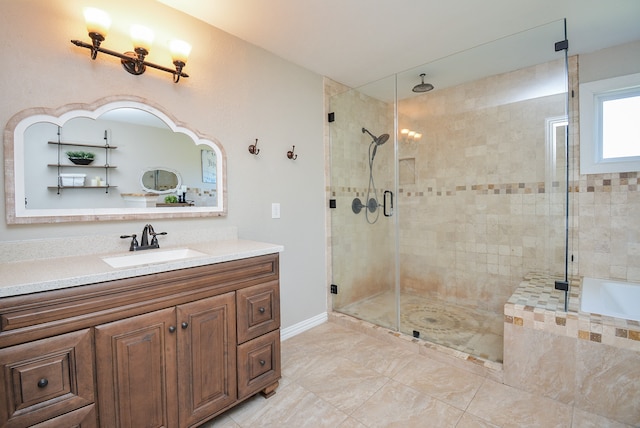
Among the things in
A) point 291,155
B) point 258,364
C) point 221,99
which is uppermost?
point 221,99

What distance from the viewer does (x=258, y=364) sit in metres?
1.67

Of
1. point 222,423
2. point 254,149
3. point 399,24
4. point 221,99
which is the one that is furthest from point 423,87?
point 222,423

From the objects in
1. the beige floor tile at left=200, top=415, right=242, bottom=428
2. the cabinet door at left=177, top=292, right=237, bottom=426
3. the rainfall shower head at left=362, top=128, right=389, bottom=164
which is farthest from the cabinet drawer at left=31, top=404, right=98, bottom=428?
the rainfall shower head at left=362, top=128, right=389, bottom=164

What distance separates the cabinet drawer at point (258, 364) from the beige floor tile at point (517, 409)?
3.69 feet

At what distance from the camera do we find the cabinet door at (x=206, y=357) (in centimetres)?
136

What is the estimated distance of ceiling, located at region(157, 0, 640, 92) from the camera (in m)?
1.80

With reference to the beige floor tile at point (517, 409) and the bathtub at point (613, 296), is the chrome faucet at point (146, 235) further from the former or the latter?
the bathtub at point (613, 296)

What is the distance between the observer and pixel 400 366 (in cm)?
207

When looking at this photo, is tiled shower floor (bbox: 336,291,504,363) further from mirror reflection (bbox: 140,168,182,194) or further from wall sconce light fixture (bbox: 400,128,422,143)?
mirror reflection (bbox: 140,168,182,194)

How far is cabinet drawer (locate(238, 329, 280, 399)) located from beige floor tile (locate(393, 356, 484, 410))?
813mm

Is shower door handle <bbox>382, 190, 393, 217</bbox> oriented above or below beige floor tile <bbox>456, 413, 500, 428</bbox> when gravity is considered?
above

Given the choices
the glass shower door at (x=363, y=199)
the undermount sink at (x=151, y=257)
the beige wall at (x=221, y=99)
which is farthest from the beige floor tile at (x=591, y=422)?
the undermount sink at (x=151, y=257)

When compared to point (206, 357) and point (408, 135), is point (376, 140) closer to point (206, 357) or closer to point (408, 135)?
point (408, 135)

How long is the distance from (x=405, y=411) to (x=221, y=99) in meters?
2.27
